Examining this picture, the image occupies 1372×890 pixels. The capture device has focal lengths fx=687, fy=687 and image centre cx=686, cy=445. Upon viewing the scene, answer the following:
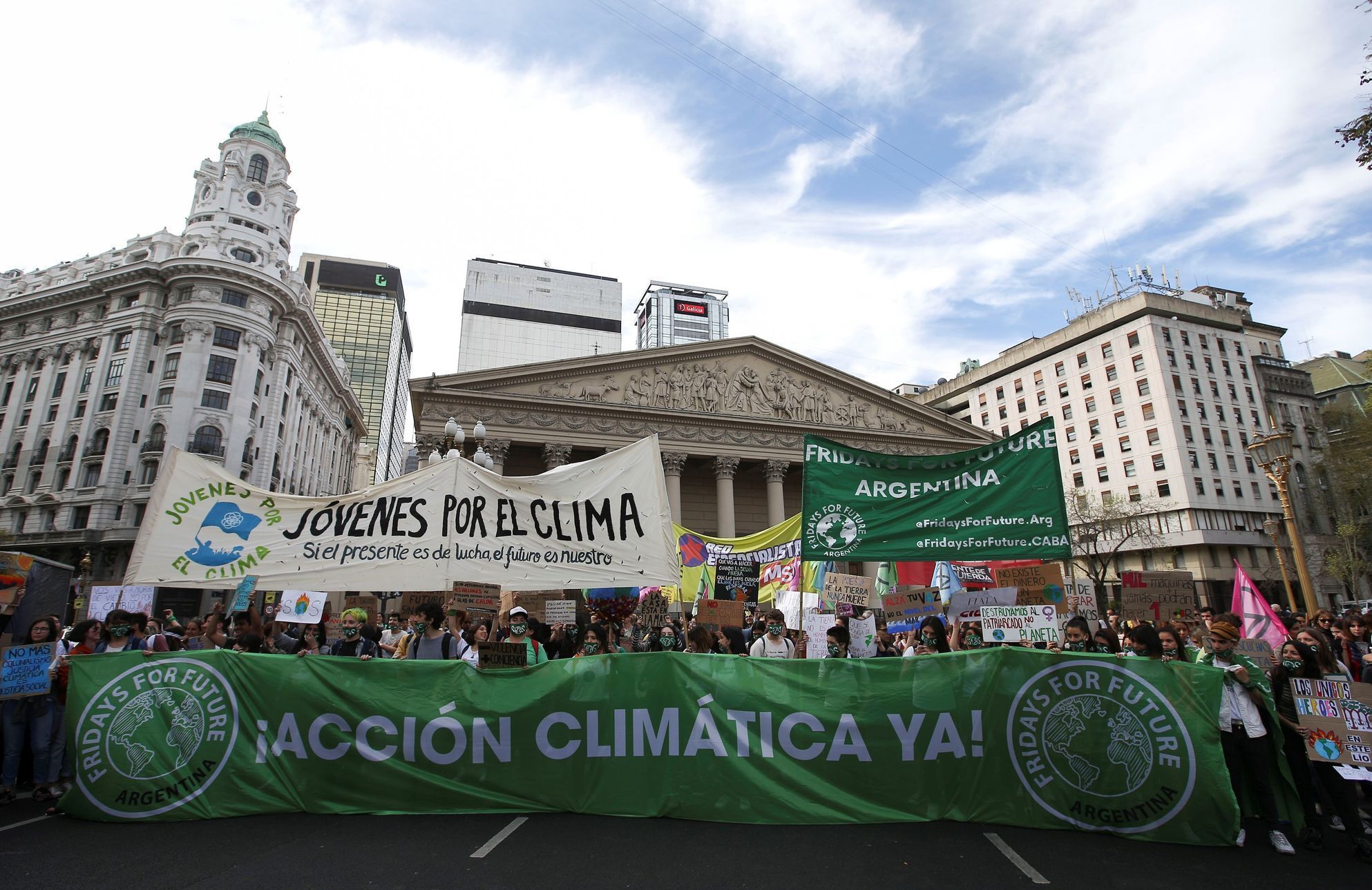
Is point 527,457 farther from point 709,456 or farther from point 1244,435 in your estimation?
point 1244,435

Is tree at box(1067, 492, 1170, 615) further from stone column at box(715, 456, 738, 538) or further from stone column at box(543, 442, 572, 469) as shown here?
stone column at box(543, 442, 572, 469)

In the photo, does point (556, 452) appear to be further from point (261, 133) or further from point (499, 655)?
point (261, 133)

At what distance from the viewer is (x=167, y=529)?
646 cm

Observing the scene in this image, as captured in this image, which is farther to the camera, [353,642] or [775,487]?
[775,487]

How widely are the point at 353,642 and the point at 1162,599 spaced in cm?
1160

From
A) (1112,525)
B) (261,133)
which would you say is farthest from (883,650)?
(261,133)

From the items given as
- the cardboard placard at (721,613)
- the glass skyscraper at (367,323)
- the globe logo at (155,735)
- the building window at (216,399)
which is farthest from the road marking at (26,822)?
the glass skyscraper at (367,323)

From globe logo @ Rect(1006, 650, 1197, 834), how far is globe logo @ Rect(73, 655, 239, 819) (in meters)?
6.78

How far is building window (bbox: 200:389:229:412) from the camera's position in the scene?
1848 inches

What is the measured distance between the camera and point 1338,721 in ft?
17.3

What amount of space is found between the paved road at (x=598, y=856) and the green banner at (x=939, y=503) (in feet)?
9.89

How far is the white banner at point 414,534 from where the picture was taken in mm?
6355

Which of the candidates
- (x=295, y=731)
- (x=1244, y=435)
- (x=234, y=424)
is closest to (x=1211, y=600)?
(x=1244, y=435)

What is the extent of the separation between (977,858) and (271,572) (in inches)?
250
